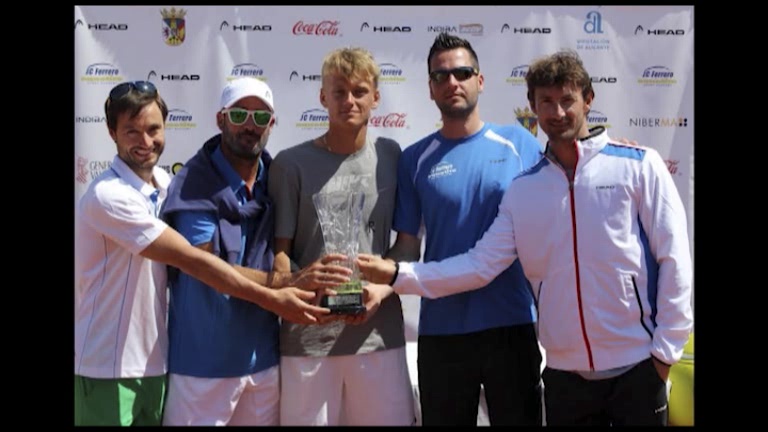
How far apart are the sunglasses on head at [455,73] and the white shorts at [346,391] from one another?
129 centimetres

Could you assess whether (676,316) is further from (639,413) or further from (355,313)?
(355,313)

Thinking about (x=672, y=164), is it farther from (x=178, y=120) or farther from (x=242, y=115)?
(x=242, y=115)

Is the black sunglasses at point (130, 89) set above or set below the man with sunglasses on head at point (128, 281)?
above

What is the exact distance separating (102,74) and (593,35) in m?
3.90

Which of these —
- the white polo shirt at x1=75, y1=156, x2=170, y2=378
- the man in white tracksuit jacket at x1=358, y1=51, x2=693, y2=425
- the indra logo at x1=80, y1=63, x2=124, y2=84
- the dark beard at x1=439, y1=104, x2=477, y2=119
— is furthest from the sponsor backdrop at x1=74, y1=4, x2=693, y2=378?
the man in white tracksuit jacket at x1=358, y1=51, x2=693, y2=425

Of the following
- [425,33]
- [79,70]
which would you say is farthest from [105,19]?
[425,33]

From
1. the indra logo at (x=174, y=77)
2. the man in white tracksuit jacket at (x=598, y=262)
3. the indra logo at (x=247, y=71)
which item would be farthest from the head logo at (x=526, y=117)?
the man in white tracksuit jacket at (x=598, y=262)

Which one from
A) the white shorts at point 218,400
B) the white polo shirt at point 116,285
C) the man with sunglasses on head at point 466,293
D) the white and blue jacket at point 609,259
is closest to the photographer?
the white and blue jacket at point 609,259

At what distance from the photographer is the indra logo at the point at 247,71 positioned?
19.8ft

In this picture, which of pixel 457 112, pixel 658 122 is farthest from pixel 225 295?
pixel 658 122

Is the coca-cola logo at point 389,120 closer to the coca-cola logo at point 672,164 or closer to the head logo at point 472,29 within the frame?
the head logo at point 472,29

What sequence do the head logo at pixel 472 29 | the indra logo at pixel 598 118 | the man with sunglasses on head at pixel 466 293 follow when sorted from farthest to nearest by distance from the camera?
the indra logo at pixel 598 118 → the head logo at pixel 472 29 → the man with sunglasses on head at pixel 466 293

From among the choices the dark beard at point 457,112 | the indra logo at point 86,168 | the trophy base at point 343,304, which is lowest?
the trophy base at point 343,304

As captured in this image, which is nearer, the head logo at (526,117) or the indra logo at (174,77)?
the indra logo at (174,77)
